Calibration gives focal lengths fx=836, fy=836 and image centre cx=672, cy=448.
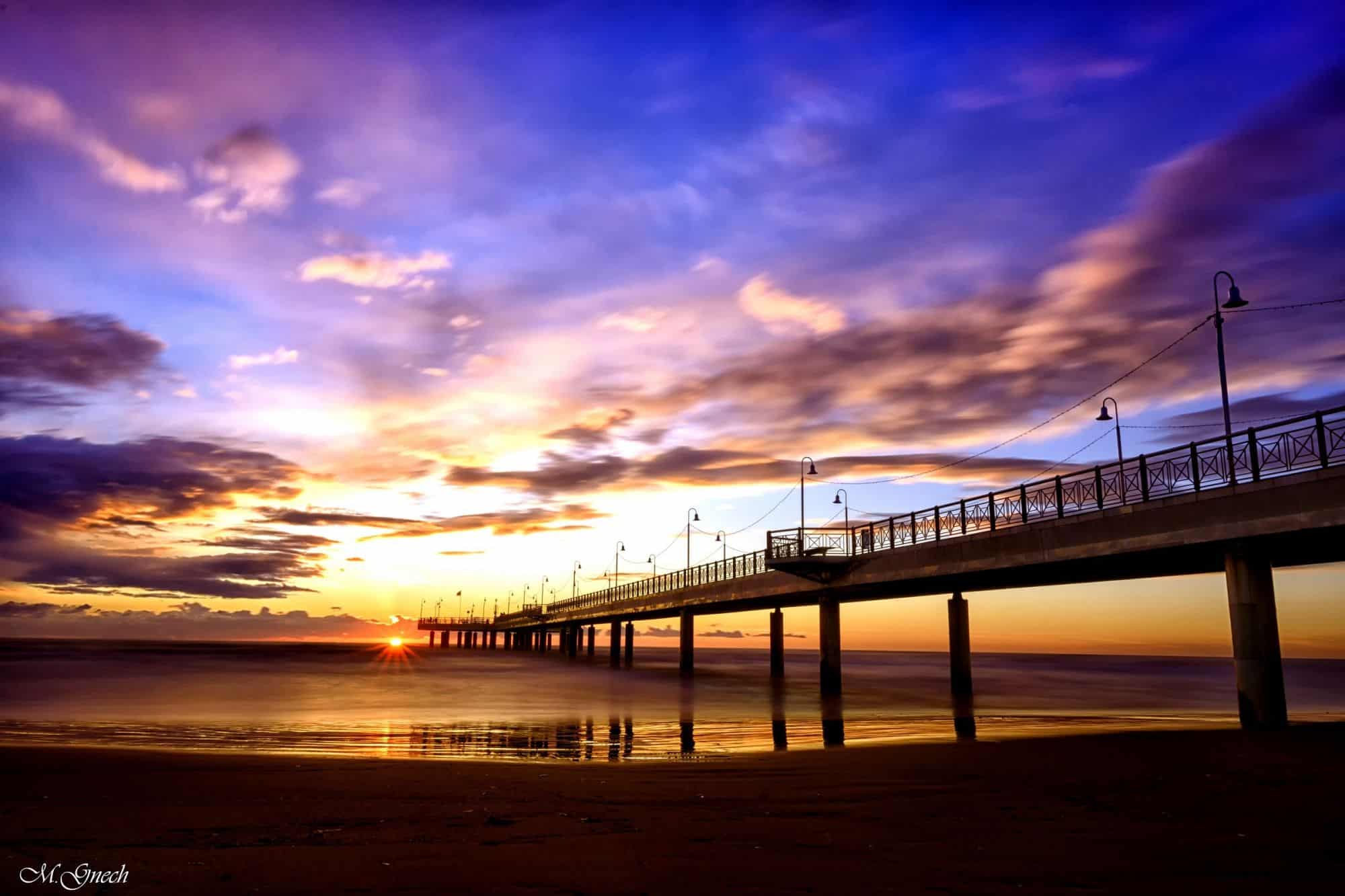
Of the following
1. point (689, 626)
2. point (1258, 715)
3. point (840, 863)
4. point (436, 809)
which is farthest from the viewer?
point (689, 626)

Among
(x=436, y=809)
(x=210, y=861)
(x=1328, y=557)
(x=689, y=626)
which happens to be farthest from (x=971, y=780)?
(x=689, y=626)

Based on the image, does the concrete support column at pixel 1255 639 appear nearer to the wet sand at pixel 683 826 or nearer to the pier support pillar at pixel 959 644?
the wet sand at pixel 683 826

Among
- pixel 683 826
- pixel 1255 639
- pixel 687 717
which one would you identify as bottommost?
pixel 687 717

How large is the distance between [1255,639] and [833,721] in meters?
12.9

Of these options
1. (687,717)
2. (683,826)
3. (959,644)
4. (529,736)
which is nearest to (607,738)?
(529,736)

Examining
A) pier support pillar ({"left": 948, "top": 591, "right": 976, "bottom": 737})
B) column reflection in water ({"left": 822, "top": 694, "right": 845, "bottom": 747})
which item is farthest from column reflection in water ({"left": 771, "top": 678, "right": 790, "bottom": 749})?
pier support pillar ({"left": 948, "top": 591, "right": 976, "bottom": 737})

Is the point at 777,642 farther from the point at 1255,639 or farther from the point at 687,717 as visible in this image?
the point at 1255,639

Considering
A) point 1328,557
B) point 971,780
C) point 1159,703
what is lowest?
point 1159,703

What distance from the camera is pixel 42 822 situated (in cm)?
825

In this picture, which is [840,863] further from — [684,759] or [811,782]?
[684,759]

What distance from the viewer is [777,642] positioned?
2635 inches

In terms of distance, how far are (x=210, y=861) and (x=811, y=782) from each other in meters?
7.50

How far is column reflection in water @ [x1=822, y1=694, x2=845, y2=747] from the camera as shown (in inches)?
838

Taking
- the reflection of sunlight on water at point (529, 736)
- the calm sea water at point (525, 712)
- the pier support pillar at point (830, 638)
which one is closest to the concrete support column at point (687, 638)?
the calm sea water at point (525, 712)
